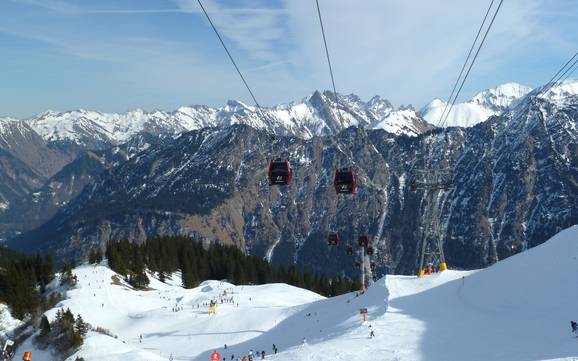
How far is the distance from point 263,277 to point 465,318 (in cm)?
9656

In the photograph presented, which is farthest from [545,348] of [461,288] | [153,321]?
[153,321]

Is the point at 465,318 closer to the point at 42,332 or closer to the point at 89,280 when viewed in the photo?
the point at 42,332

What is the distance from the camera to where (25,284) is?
8756cm

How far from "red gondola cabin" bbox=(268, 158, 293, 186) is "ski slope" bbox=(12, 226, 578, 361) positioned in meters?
14.3

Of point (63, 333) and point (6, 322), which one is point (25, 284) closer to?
point (6, 322)

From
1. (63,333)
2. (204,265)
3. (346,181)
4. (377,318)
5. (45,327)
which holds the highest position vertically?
(346,181)

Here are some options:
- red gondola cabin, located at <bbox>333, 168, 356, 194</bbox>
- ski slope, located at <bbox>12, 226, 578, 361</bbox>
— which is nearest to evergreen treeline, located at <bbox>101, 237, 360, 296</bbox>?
ski slope, located at <bbox>12, 226, 578, 361</bbox>

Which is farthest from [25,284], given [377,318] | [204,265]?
[204,265]

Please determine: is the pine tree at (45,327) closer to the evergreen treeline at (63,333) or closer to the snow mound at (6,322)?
the evergreen treeline at (63,333)

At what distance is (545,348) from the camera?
39.3 m

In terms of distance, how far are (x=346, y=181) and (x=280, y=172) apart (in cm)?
728

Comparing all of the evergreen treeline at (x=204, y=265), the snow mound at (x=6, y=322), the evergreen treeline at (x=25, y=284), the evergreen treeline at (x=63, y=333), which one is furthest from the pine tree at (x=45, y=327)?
the evergreen treeline at (x=204, y=265)

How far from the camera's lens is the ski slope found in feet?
144

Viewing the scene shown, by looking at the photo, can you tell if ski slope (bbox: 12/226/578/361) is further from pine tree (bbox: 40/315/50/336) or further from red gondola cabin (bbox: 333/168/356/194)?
red gondola cabin (bbox: 333/168/356/194)
